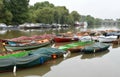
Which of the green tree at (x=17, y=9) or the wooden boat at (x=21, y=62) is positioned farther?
the green tree at (x=17, y=9)

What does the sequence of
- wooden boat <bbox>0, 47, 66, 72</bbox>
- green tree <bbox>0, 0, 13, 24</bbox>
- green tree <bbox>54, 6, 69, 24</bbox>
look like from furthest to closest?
green tree <bbox>54, 6, 69, 24</bbox>, green tree <bbox>0, 0, 13, 24</bbox>, wooden boat <bbox>0, 47, 66, 72</bbox>

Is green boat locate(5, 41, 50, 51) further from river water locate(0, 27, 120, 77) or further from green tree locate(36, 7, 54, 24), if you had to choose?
green tree locate(36, 7, 54, 24)

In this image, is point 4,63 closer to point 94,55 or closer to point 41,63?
point 41,63

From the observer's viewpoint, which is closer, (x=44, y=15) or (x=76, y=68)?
(x=76, y=68)

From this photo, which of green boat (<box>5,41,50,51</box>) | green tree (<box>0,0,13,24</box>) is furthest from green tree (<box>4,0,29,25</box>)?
green boat (<box>5,41,50,51</box>)

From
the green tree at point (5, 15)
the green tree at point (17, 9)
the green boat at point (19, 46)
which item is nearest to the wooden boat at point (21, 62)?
the green boat at point (19, 46)

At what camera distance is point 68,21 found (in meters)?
128

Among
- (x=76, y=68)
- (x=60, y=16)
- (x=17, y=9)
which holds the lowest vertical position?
(x=76, y=68)

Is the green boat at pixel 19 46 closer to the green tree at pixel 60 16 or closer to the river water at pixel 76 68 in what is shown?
the river water at pixel 76 68

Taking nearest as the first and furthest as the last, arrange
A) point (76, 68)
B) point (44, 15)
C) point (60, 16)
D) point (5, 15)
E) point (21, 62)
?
point (21, 62)
point (76, 68)
point (5, 15)
point (44, 15)
point (60, 16)

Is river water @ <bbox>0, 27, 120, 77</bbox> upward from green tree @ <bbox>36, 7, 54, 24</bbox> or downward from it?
downward

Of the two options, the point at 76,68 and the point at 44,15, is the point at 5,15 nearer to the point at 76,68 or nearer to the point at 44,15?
the point at 44,15

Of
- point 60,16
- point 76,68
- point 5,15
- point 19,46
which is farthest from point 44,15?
point 76,68

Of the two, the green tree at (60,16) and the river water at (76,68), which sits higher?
the green tree at (60,16)
